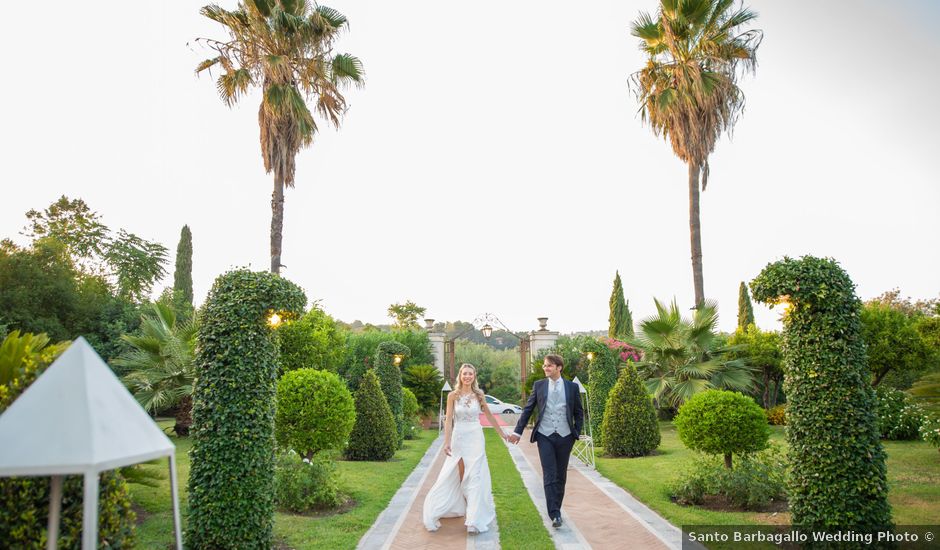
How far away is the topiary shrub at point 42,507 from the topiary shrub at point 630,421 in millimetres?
10561

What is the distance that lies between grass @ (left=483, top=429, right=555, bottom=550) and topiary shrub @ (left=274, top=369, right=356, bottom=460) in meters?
2.84

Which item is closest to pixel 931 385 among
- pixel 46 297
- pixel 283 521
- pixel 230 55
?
pixel 283 521

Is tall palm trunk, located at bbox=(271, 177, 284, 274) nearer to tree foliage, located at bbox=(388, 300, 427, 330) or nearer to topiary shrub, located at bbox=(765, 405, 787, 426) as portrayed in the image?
topiary shrub, located at bbox=(765, 405, 787, 426)

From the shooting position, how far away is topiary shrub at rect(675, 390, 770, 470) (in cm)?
788

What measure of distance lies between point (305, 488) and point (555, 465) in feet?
11.0

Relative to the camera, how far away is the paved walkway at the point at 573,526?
5.45m

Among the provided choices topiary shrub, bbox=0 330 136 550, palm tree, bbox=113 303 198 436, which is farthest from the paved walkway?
palm tree, bbox=113 303 198 436

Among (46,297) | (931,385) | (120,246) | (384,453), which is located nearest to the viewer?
(931,385)

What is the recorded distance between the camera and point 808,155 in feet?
40.9

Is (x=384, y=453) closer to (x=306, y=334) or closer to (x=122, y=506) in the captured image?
(x=306, y=334)

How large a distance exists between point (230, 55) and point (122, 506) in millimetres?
13096

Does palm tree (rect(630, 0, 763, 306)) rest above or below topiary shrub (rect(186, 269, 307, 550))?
above

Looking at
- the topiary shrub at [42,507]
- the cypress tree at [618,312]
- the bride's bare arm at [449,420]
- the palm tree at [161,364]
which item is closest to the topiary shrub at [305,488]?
the bride's bare arm at [449,420]

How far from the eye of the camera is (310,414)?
8.56 m
